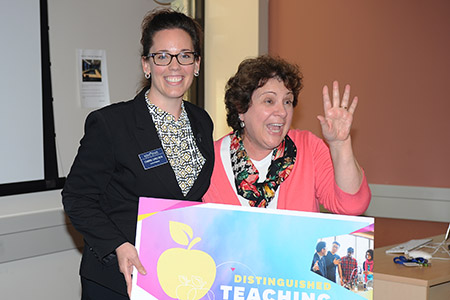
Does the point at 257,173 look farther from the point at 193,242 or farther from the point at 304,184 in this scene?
the point at 193,242

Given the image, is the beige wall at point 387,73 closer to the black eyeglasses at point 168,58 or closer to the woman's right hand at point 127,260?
the black eyeglasses at point 168,58

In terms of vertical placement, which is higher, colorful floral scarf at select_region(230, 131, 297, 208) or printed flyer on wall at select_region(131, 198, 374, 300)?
colorful floral scarf at select_region(230, 131, 297, 208)

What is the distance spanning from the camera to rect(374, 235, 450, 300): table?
9.66 feet

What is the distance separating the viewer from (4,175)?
11.7 ft

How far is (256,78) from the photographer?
96.4 inches

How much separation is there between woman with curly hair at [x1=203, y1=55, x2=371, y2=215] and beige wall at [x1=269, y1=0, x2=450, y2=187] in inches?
94.1

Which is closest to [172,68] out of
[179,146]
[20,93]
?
[179,146]

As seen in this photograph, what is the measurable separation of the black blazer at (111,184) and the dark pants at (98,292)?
26 mm

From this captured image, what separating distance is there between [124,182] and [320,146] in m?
0.85

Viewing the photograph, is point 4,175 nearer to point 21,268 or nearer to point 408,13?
point 21,268

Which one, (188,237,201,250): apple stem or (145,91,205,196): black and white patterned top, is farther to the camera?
(145,91,205,196): black and white patterned top

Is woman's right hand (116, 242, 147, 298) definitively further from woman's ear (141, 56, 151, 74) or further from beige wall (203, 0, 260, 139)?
beige wall (203, 0, 260, 139)

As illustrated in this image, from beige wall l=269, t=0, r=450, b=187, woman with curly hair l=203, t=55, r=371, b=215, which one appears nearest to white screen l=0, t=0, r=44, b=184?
woman with curly hair l=203, t=55, r=371, b=215

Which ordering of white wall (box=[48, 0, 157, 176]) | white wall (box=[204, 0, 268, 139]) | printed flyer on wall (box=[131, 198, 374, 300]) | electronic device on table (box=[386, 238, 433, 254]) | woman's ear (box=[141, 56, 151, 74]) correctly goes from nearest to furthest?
1. printed flyer on wall (box=[131, 198, 374, 300])
2. woman's ear (box=[141, 56, 151, 74])
3. electronic device on table (box=[386, 238, 433, 254])
4. white wall (box=[48, 0, 157, 176])
5. white wall (box=[204, 0, 268, 139])
